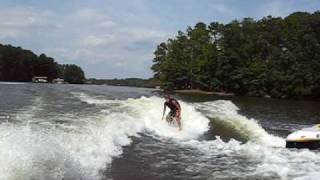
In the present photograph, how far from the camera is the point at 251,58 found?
94.0m

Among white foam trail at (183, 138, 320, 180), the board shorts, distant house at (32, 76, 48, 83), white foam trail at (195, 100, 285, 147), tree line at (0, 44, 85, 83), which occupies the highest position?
tree line at (0, 44, 85, 83)

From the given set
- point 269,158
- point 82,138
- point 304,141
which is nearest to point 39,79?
point 304,141

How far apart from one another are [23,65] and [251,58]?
7281 centimetres

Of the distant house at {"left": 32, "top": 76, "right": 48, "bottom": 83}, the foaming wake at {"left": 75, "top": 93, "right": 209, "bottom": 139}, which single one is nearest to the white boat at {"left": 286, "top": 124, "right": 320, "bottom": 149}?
the foaming wake at {"left": 75, "top": 93, "right": 209, "bottom": 139}

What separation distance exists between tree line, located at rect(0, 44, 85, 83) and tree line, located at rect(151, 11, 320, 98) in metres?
46.0

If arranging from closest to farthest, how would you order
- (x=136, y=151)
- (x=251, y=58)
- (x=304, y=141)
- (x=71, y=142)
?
(x=71, y=142)
(x=136, y=151)
(x=304, y=141)
(x=251, y=58)

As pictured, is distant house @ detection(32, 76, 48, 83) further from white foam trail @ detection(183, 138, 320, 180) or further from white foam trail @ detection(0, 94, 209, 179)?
white foam trail @ detection(183, 138, 320, 180)

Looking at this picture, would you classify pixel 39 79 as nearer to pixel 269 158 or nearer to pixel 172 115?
pixel 172 115

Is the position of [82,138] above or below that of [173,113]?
below

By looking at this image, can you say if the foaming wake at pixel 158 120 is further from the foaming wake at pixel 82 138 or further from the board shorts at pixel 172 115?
the board shorts at pixel 172 115

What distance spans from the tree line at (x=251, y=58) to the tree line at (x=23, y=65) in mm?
Answer: 45961

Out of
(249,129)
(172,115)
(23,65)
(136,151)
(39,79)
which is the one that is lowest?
(136,151)

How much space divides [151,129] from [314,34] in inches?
2600

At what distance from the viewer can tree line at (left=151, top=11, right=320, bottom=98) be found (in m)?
82.8
